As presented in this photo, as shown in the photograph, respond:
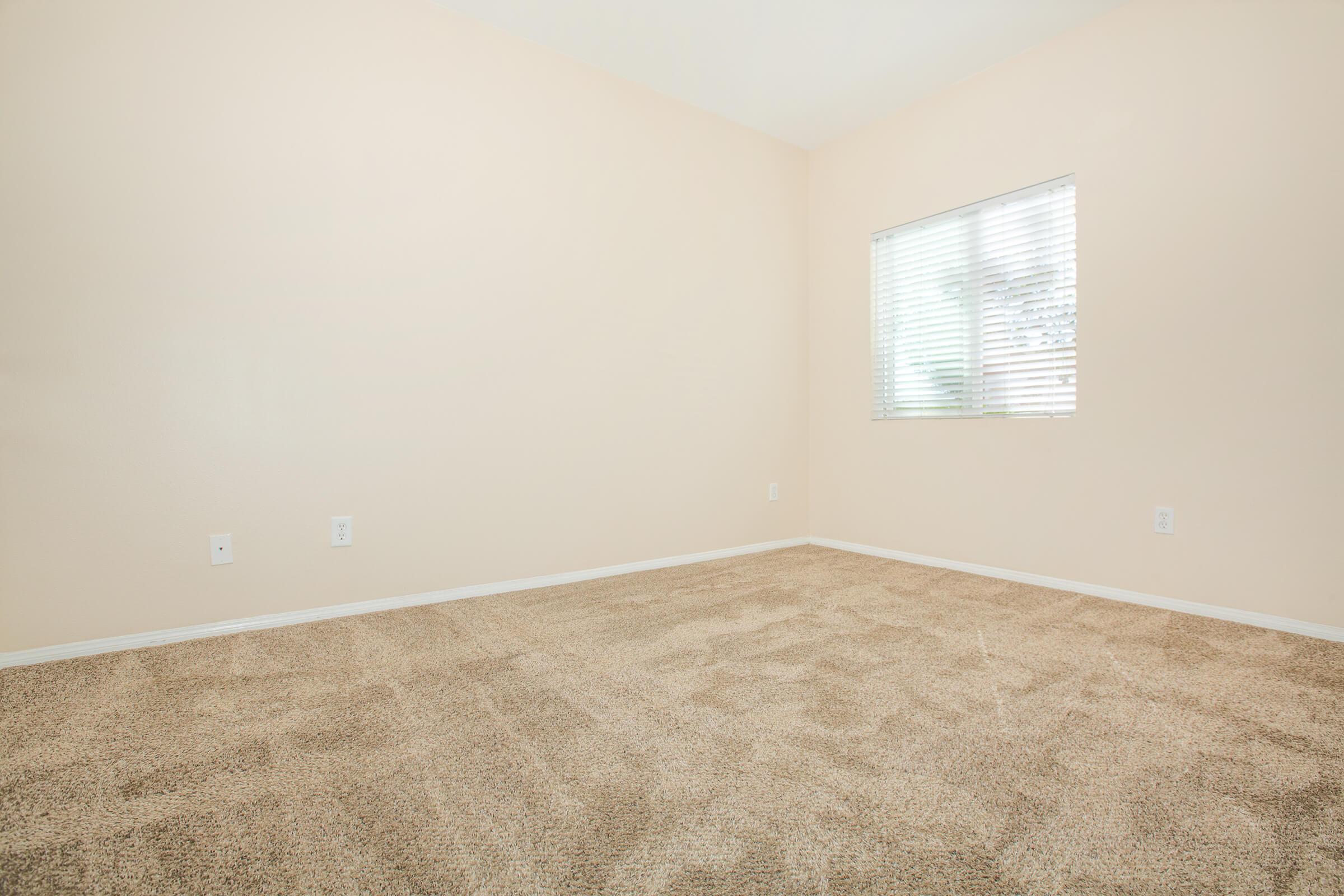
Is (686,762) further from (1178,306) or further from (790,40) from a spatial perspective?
(790,40)

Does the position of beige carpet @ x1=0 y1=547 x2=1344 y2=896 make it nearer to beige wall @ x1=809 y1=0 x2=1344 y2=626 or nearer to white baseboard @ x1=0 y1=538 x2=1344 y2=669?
white baseboard @ x1=0 y1=538 x2=1344 y2=669

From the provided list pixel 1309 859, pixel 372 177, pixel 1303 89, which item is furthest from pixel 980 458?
pixel 372 177

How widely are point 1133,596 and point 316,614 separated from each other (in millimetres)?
3405

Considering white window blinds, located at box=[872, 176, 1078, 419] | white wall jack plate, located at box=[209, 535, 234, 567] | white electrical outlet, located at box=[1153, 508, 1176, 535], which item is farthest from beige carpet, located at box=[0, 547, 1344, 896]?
white window blinds, located at box=[872, 176, 1078, 419]

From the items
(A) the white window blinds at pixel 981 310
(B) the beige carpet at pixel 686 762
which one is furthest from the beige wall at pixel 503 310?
(B) the beige carpet at pixel 686 762

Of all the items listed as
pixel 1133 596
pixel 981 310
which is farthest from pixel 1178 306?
pixel 1133 596

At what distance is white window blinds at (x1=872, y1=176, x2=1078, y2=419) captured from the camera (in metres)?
2.83

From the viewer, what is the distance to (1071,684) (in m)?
1.74

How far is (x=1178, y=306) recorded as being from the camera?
2.45m

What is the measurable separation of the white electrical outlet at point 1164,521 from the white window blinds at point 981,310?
1.83 feet

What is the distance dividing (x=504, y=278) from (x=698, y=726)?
7.14ft

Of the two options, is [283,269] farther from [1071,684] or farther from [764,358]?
[1071,684]

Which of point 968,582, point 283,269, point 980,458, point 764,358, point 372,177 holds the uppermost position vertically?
point 372,177

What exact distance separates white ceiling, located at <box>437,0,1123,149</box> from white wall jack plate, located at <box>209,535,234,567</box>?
2389mm
